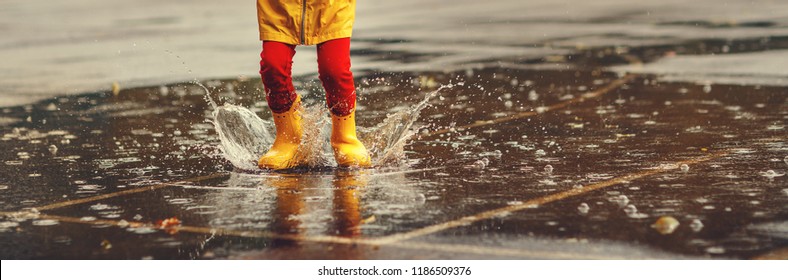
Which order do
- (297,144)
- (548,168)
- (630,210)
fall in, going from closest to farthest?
(630,210), (548,168), (297,144)

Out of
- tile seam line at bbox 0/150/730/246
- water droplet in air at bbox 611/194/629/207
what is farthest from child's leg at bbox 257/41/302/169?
water droplet in air at bbox 611/194/629/207

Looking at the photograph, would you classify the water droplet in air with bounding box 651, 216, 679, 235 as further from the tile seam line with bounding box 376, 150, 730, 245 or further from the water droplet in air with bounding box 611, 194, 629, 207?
the tile seam line with bounding box 376, 150, 730, 245

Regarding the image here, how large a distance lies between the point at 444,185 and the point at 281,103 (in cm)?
105

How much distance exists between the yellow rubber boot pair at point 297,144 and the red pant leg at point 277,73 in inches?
3.1

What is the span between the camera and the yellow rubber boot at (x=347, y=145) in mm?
6148

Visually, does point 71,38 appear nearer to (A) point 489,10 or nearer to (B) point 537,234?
(A) point 489,10

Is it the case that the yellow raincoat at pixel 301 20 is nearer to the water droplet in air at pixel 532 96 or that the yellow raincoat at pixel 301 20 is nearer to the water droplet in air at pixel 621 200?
the water droplet in air at pixel 621 200

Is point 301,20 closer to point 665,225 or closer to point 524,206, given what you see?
point 524,206

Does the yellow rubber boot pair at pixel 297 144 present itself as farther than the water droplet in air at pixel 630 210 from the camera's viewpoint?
Yes

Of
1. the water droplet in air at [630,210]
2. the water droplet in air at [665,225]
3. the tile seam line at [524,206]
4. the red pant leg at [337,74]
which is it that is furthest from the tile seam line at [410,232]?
the red pant leg at [337,74]

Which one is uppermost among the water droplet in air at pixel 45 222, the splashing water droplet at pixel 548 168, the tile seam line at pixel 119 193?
the splashing water droplet at pixel 548 168

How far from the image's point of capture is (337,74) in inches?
239

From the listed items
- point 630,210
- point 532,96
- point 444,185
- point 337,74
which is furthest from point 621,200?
point 532,96

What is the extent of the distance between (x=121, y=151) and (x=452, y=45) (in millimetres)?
6489
